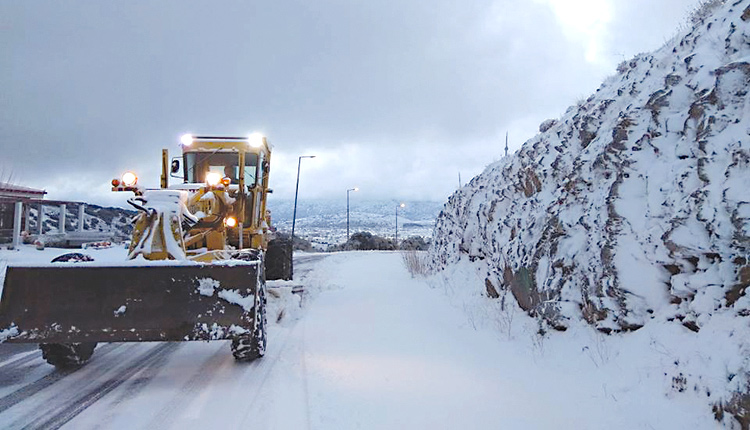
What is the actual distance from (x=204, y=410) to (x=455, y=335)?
3.61m

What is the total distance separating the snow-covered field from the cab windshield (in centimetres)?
355

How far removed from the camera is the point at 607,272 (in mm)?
4789

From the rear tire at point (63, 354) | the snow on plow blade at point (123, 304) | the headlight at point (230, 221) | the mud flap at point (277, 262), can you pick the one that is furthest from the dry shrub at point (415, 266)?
the rear tire at point (63, 354)

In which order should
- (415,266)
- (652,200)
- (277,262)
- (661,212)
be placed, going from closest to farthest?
(661,212) < (652,200) < (277,262) < (415,266)

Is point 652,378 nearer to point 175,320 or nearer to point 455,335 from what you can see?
point 455,335

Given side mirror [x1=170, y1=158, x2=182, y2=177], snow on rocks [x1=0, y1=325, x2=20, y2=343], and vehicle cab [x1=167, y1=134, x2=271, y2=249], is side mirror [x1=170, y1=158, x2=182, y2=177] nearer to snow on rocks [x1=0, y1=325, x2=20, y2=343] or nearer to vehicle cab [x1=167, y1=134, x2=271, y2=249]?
vehicle cab [x1=167, y1=134, x2=271, y2=249]

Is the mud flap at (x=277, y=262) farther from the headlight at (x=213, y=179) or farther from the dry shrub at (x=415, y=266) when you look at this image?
the headlight at (x=213, y=179)

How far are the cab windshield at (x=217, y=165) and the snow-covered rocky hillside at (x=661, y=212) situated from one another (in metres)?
5.20

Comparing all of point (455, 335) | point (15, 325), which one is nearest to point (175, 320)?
point (15, 325)

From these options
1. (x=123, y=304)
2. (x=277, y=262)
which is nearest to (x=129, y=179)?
(x=123, y=304)

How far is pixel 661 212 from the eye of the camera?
4469 millimetres

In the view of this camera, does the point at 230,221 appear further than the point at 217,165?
No

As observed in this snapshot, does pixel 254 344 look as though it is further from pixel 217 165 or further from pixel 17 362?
pixel 217 165

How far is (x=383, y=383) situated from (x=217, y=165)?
238 inches
